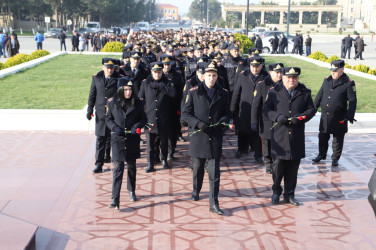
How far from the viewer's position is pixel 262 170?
26.0 ft

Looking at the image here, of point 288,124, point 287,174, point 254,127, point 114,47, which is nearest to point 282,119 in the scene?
point 288,124

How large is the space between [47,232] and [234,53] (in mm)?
6728

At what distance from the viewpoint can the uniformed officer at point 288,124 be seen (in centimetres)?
616

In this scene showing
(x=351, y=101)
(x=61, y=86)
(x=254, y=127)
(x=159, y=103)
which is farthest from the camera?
(x=61, y=86)

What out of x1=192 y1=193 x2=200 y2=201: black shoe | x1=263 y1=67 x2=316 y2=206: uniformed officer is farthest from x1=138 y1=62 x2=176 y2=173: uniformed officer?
x1=263 y1=67 x2=316 y2=206: uniformed officer

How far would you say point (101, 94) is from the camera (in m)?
7.67

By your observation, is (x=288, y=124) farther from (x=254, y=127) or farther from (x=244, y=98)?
(x=244, y=98)

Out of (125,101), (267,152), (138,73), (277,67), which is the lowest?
(267,152)

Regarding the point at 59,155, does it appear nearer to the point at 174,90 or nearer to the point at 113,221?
the point at 174,90

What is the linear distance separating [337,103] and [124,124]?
3.72 meters

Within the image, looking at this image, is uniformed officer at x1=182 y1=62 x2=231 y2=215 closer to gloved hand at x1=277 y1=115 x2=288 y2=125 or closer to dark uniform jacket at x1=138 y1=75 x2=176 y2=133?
gloved hand at x1=277 y1=115 x2=288 y2=125

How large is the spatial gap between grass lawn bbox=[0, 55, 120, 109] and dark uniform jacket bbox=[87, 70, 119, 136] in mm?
4577

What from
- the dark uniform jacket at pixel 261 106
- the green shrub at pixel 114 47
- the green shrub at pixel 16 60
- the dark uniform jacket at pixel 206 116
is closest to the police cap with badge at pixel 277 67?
the dark uniform jacket at pixel 261 106

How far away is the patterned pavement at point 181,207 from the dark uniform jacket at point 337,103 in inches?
28.2
